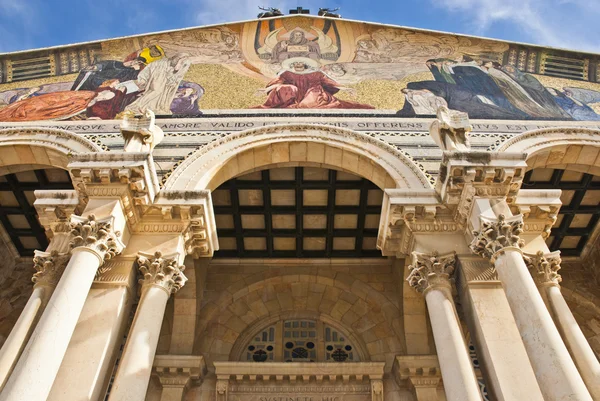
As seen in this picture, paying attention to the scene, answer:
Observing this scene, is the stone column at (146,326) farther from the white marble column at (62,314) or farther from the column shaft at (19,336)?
the column shaft at (19,336)

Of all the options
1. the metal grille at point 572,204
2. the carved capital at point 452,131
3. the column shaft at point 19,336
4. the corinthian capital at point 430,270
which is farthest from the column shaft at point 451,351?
the column shaft at point 19,336

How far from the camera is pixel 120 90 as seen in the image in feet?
43.4

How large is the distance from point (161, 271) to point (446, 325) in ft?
14.7

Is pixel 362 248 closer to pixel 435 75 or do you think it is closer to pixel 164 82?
pixel 435 75

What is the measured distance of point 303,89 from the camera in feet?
43.4

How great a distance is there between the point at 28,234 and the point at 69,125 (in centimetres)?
356

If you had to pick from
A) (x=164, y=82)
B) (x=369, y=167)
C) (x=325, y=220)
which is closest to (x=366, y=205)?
(x=325, y=220)

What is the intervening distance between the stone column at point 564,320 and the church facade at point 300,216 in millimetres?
35

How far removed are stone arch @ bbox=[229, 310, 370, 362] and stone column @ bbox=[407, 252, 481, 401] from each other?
4.53 meters

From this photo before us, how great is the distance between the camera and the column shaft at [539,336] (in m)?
6.21

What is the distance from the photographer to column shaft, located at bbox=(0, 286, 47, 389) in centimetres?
741

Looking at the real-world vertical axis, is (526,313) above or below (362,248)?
below

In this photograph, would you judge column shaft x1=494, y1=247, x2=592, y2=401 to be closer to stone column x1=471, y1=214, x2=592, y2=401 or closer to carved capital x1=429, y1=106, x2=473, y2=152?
stone column x1=471, y1=214, x2=592, y2=401

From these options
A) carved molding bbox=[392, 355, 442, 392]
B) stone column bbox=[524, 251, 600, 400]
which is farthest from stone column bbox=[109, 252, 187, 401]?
stone column bbox=[524, 251, 600, 400]
